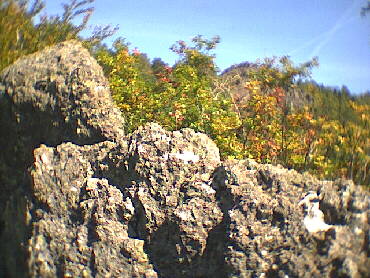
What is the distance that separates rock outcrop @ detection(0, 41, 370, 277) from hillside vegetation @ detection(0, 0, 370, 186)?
1.29 metres

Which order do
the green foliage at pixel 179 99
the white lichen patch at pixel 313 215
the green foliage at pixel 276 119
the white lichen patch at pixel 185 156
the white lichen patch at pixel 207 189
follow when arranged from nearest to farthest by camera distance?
the white lichen patch at pixel 313 215
the white lichen patch at pixel 207 189
the white lichen patch at pixel 185 156
the green foliage at pixel 276 119
the green foliage at pixel 179 99

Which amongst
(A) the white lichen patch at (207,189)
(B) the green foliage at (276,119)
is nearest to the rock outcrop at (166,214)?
(A) the white lichen patch at (207,189)

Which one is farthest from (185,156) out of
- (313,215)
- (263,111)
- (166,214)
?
(263,111)

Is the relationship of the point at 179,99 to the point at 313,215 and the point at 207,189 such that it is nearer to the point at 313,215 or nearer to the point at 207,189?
the point at 207,189

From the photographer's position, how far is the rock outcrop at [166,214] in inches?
116

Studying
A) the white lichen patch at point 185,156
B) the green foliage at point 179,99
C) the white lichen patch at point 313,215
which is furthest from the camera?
the green foliage at point 179,99

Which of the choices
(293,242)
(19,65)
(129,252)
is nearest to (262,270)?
(293,242)

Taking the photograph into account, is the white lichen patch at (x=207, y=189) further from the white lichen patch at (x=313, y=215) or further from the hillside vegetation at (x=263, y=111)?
the hillside vegetation at (x=263, y=111)

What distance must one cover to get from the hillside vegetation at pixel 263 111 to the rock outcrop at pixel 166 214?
51.0 inches

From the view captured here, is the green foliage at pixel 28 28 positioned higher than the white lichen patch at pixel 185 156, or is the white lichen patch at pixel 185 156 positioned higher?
the green foliage at pixel 28 28

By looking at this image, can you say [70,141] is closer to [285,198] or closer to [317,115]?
[285,198]

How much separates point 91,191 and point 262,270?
146 cm

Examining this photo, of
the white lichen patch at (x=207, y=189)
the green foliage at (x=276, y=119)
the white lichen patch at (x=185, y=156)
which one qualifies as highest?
the green foliage at (x=276, y=119)

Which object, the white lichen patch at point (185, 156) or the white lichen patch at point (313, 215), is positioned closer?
the white lichen patch at point (313, 215)
